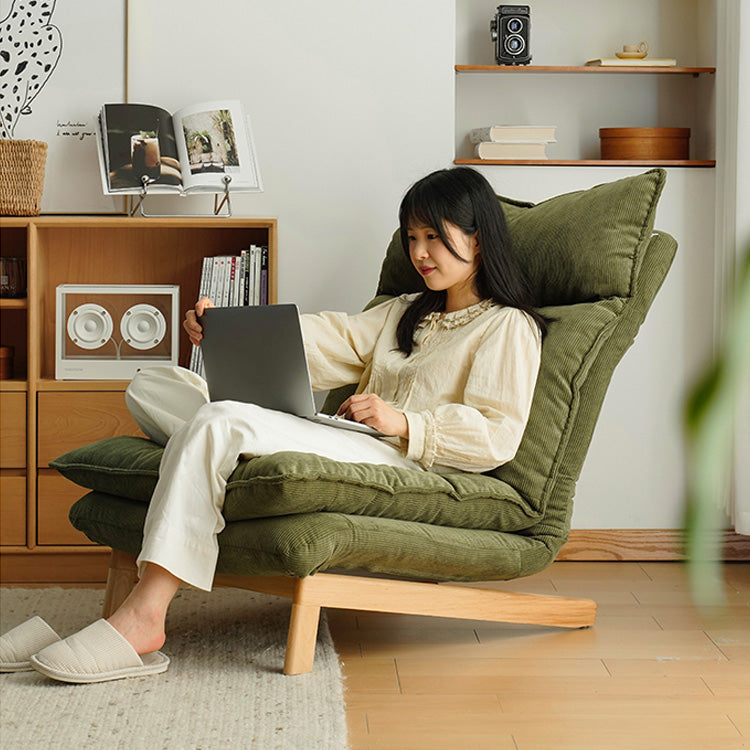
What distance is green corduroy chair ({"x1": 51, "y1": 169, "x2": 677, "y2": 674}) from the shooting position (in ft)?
5.21

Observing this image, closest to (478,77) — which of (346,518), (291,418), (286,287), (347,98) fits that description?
(347,98)

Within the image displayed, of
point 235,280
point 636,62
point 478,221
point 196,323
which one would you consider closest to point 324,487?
point 196,323

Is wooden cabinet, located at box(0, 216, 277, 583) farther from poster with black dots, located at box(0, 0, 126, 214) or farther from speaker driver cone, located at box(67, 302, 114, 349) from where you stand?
poster with black dots, located at box(0, 0, 126, 214)

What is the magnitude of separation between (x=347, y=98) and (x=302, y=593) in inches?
58.7

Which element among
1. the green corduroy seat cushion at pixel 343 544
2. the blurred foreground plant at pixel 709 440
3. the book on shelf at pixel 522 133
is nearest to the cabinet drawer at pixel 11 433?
the green corduroy seat cushion at pixel 343 544

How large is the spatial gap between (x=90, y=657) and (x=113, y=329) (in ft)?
3.61

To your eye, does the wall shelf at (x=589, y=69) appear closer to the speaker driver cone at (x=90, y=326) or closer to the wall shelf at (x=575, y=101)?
the wall shelf at (x=575, y=101)

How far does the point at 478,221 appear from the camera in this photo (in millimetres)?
1963

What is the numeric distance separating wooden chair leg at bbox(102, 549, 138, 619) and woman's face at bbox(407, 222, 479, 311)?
832 millimetres

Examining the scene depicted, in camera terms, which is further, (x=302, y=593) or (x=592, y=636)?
(x=592, y=636)

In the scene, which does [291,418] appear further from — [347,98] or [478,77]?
[478,77]

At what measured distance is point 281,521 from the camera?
158 centimetres

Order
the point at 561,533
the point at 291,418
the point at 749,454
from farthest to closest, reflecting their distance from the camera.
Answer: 1. the point at 749,454
2. the point at 561,533
3. the point at 291,418

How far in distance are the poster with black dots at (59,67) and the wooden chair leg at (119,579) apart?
1217mm
